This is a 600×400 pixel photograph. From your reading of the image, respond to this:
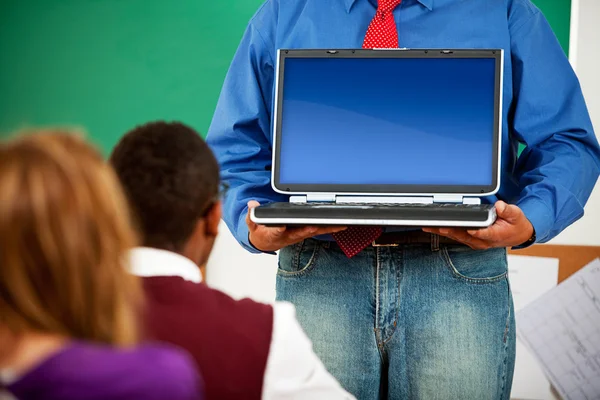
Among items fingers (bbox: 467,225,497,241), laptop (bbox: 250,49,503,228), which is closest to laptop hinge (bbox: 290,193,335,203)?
laptop (bbox: 250,49,503,228)

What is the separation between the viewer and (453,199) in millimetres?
1334

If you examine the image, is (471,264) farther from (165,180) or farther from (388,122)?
(165,180)

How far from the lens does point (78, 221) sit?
0.66m

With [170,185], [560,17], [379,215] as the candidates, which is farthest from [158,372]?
[560,17]

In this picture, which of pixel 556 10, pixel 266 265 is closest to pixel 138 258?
pixel 266 265

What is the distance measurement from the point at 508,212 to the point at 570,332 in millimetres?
1383

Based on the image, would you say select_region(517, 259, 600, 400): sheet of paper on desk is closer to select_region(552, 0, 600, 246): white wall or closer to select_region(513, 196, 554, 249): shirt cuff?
select_region(552, 0, 600, 246): white wall

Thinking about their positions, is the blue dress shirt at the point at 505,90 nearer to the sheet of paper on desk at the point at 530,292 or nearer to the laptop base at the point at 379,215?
the laptop base at the point at 379,215

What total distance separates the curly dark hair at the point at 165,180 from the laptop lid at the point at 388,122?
32 cm

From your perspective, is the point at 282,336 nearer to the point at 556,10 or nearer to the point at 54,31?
the point at 556,10

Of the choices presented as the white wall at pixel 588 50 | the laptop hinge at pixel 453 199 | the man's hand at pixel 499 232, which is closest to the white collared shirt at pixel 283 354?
the man's hand at pixel 499 232

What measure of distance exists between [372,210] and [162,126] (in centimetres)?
33

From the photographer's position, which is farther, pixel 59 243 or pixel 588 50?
pixel 588 50

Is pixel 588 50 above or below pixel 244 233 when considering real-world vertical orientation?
above
